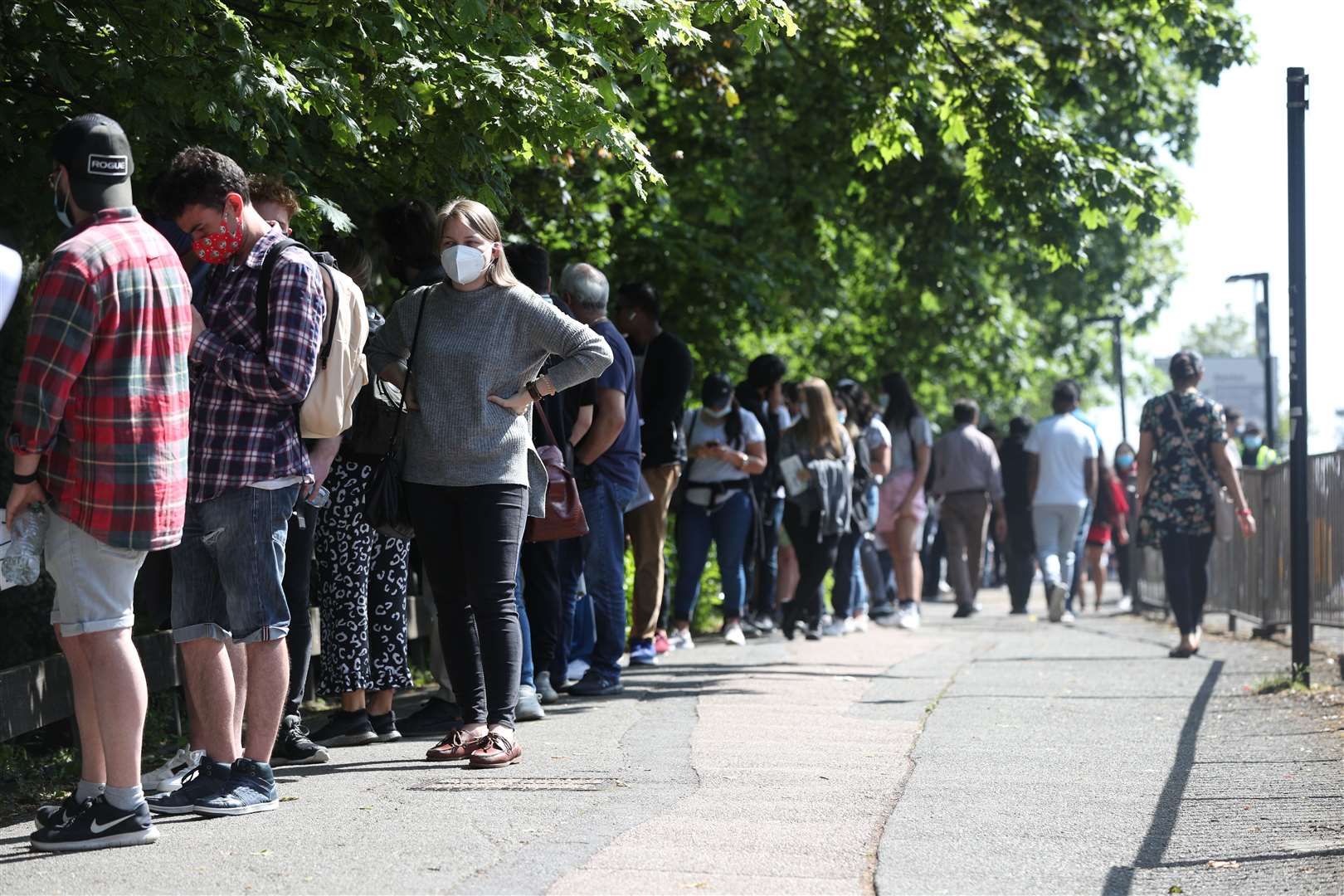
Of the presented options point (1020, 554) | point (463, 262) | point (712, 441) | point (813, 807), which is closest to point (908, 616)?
point (1020, 554)

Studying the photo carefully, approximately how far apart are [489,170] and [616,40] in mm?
954

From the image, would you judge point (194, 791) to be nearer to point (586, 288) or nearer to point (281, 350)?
point (281, 350)

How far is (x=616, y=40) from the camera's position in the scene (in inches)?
335

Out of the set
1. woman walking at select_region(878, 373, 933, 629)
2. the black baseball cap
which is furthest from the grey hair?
woman walking at select_region(878, 373, 933, 629)

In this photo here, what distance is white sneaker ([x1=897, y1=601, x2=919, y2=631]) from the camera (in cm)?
1521

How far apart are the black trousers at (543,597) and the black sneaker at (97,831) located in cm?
307

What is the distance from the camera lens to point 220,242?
226 inches

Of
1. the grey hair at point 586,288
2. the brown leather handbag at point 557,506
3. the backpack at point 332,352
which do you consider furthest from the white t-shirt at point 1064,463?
the backpack at point 332,352

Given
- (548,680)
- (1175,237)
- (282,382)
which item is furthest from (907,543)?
(1175,237)

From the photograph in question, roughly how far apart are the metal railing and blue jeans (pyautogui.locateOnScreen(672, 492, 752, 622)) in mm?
3430

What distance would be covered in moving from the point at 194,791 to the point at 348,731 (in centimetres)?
172

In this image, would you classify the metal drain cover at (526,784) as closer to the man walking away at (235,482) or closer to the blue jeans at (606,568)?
the man walking away at (235,482)

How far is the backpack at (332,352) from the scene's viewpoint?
5801 mm

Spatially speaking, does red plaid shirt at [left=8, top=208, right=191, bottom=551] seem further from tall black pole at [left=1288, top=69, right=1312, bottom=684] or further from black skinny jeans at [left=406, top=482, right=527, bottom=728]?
tall black pole at [left=1288, top=69, right=1312, bottom=684]
